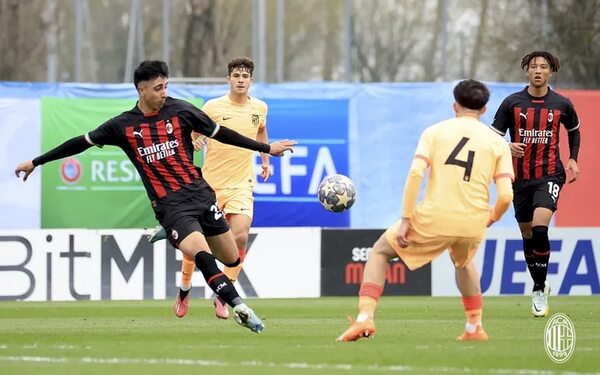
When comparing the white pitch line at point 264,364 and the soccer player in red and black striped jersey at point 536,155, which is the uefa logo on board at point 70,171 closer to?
the soccer player in red and black striped jersey at point 536,155

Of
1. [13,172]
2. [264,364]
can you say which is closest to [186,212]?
[264,364]

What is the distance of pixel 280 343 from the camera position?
1014 cm

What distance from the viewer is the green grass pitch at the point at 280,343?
8.48m

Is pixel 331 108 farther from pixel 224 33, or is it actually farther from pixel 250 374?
pixel 250 374

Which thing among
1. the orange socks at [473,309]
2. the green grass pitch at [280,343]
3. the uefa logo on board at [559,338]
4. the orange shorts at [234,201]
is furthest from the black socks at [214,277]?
the orange shorts at [234,201]

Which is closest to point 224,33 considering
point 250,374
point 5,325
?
point 5,325

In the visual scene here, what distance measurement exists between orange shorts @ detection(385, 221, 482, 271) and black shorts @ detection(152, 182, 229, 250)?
180cm

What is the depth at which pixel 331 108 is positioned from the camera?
73.4 ft

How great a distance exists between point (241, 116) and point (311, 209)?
819cm

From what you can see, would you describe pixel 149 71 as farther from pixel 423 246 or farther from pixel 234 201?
pixel 234 201

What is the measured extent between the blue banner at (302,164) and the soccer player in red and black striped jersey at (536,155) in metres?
8.32

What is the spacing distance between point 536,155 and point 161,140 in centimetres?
444

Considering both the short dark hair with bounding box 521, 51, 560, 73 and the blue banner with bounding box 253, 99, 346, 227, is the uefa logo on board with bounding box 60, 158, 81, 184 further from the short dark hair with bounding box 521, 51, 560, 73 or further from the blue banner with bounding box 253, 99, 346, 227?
the short dark hair with bounding box 521, 51, 560, 73

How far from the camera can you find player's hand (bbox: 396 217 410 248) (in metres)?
9.61
